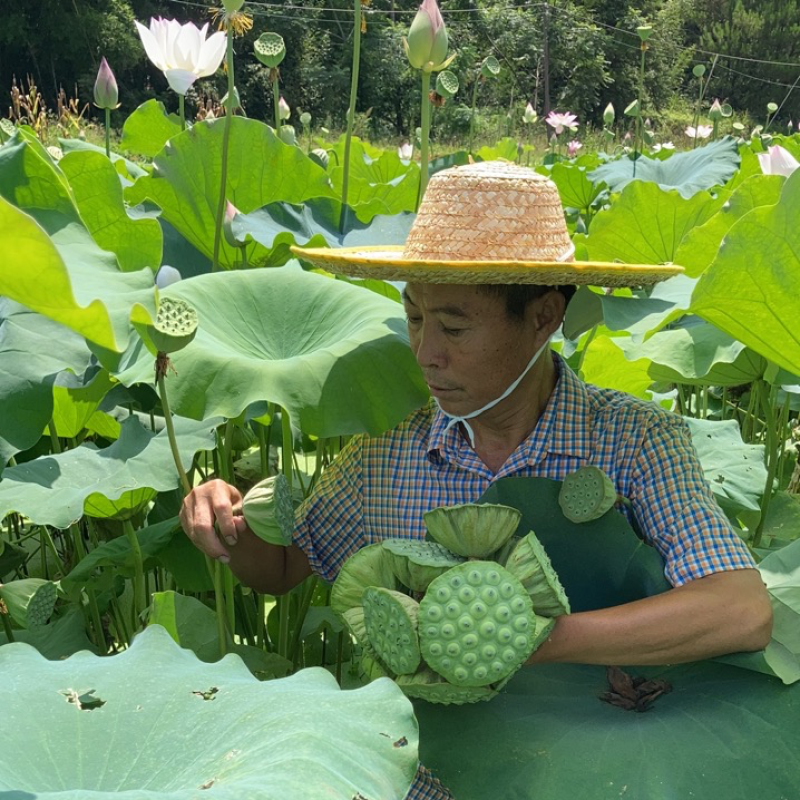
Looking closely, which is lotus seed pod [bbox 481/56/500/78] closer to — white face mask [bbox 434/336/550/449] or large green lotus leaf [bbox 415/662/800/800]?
white face mask [bbox 434/336/550/449]

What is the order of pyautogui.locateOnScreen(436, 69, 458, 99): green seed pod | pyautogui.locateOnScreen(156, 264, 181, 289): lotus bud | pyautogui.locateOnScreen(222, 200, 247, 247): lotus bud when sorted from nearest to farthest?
pyautogui.locateOnScreen(156, 264, 181, 289): lotus bud → pyautogui.locateOnScreen(222, 200, 247, 247): lotus bud → pyautogui.locateOnScreen(436, 69, 458, 99): green seed pod

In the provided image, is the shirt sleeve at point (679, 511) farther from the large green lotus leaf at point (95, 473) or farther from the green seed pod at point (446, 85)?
the green seed pod at point (446, 85)

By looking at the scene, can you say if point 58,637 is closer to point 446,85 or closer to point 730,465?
point 730,465

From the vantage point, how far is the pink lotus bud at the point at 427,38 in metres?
1.79

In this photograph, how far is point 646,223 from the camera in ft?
7.42

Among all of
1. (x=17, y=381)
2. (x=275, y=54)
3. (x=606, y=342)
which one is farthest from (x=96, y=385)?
(x=275, y=54)

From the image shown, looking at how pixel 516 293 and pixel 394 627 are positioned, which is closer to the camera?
pixel 394 627

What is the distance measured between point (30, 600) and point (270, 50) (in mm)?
1292

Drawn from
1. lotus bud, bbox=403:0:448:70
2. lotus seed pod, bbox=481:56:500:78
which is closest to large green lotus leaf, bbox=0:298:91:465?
lotus bud, bbox=403:0:448:70

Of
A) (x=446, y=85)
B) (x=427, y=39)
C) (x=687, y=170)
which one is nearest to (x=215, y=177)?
(x=427, y=39)

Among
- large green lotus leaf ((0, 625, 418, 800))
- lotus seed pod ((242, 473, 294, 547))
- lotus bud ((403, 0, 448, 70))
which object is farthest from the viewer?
lotus bud ((403, 0, 448, 70))

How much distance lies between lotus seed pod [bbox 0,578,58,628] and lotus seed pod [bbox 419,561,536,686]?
798 millimetres

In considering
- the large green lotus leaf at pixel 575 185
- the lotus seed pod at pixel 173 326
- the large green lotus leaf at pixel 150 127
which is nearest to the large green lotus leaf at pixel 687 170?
the large green lotus leaf at pixel 575 185

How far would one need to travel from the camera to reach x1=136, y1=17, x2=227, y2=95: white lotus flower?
208cm
